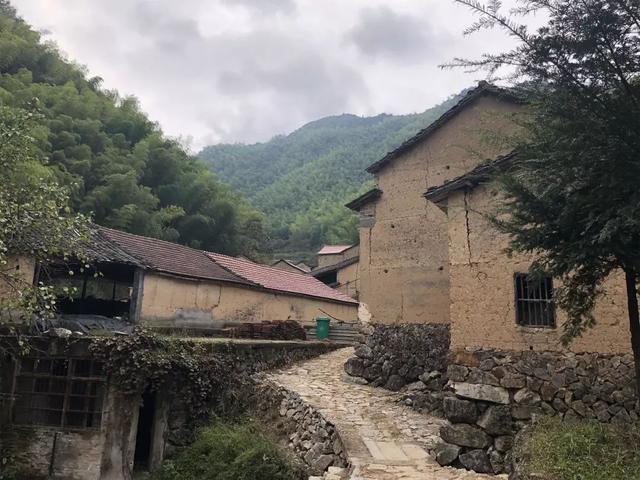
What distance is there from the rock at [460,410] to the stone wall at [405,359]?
2586 millimetres

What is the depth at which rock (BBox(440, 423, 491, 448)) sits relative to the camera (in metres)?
7.27

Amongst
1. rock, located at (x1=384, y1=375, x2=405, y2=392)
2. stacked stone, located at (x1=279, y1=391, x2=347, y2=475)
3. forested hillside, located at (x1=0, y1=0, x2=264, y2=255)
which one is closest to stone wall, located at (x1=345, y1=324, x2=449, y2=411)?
rock, located at (x1=384, y1=375, x2=405, y2=392)

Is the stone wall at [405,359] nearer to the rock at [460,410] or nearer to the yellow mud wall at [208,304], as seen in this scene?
the rock at [460,410]

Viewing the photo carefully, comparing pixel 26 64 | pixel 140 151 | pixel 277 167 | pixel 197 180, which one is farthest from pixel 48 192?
pixel 277 167

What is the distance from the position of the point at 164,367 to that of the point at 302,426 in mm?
3018

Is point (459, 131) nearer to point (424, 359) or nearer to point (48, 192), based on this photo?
point (424, 359)

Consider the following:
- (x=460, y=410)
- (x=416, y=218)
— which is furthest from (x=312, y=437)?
(x=416, y=218)

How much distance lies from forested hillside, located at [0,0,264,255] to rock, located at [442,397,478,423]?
13.9m

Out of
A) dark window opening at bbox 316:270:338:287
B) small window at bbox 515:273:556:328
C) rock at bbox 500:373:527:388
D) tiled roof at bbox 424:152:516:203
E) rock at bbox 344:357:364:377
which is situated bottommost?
rock at bbox 344:357:364:377

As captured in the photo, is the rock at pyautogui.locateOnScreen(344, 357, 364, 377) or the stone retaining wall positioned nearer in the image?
the stone retaining wall

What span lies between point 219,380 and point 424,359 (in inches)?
179

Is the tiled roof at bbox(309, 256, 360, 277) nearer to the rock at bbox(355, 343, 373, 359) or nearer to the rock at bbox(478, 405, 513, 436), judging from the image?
the rock at bbox(355, 343, 373, 359)

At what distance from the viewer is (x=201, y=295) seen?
1543 cm

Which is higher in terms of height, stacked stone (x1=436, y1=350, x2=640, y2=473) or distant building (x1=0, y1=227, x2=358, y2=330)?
distant building (x1=0, y1=227, x2=358, y2=330)
